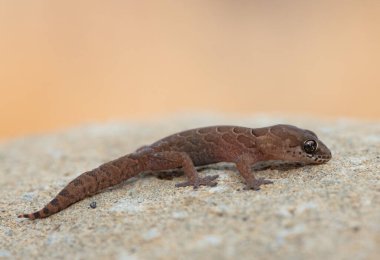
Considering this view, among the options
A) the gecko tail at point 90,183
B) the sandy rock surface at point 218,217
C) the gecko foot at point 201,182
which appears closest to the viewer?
the sandy rock surface at point 218,217

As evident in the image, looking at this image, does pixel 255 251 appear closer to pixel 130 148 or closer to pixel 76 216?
pixel 76 216

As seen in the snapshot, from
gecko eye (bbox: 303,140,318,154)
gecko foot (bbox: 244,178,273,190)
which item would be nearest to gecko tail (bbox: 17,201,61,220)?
gecko foot (bbox: 244,178,273,190)

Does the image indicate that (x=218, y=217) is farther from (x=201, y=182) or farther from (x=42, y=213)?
(x=42, y=213)

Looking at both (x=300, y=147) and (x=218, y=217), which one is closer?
(x=218, y=217)

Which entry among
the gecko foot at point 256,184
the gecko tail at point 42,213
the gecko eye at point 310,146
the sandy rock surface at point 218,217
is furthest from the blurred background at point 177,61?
the gecko foot at point 256,184

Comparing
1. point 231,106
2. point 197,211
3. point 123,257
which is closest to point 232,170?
point 197,211

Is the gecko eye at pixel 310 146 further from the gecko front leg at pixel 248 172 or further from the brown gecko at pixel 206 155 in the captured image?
the gecko front leg at pixel 248 172

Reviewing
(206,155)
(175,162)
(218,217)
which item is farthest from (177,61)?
(218,217)
